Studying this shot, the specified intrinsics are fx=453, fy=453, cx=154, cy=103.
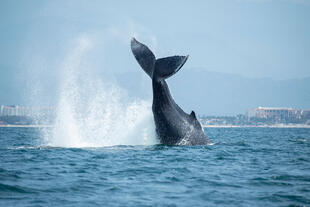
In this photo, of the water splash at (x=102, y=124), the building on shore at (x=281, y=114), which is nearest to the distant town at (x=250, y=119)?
the building on shore at (x=281, y=114)

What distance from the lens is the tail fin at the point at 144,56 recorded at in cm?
1312

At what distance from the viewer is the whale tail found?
12617 mm

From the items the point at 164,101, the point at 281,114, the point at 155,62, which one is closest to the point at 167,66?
the point at 155,62

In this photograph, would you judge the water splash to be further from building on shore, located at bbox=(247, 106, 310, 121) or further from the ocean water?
building on shore, located at bbox=(247, 106, 310, 121)

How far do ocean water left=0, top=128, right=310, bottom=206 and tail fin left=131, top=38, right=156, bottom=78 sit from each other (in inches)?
96.7

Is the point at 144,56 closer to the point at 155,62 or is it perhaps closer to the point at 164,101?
the point at 155,62

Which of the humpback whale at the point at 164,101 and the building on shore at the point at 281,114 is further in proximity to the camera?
the building on shore at the point at 281,114

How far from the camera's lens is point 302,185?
8023 mm

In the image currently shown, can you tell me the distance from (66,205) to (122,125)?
1091 centimetres

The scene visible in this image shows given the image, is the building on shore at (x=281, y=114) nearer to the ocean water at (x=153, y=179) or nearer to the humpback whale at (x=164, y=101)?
the humpback whale at (x=164, y=101)

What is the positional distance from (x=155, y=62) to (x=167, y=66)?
1.42ft

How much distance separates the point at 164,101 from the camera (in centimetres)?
1319

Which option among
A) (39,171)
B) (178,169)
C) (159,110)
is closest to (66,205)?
(39,171)

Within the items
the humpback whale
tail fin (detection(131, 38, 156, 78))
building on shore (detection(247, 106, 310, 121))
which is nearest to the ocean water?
the humpback whale
